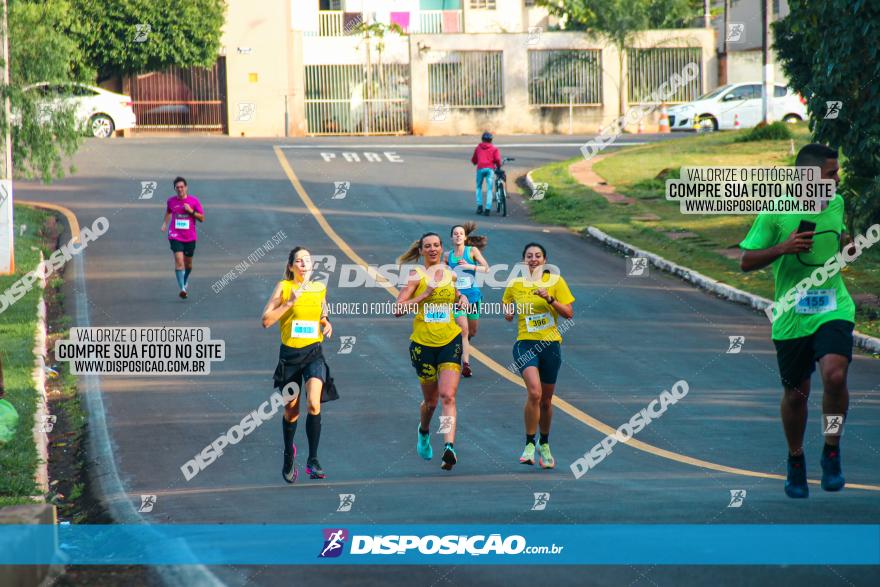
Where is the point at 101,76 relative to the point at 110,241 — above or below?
above

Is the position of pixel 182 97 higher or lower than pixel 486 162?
higher

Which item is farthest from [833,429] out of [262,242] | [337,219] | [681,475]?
[337,219]

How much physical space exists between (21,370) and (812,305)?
35.2 feet

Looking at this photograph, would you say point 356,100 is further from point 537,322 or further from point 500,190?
point 537,322

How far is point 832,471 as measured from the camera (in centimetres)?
817

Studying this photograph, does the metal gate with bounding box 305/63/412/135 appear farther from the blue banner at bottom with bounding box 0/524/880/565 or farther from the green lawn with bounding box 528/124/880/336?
the blue banner at bottom with bounding box 0/524/880/565

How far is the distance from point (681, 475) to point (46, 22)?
1825 centimetres

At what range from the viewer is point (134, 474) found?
11766 mm

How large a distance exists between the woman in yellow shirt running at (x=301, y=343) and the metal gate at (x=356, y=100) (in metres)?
43.3

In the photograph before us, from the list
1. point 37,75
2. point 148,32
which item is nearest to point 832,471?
point 37,75

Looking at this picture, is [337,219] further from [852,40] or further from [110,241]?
[852,40]

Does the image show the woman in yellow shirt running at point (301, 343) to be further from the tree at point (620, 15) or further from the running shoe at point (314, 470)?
the tree at point (620, 15)

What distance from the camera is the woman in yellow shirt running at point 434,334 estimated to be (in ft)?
37.5

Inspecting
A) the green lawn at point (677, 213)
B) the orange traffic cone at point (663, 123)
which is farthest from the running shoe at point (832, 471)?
the orange traffic cone at point (663, 123)
